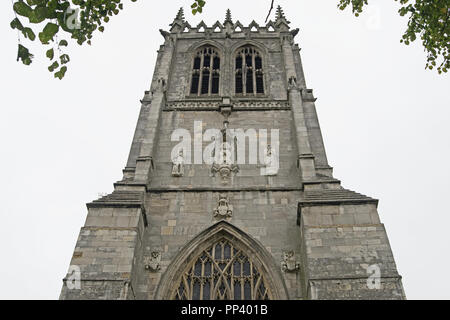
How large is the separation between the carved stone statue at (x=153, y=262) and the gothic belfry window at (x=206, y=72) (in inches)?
335

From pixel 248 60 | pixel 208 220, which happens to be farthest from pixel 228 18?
pixel 208 220

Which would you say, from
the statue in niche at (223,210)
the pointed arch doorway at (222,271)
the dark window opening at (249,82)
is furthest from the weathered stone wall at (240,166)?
the dark window opening at (249,82)

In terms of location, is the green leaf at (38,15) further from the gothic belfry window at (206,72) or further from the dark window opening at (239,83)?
the dark window opening at (239,83)

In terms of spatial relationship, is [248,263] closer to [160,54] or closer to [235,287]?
[235,287]

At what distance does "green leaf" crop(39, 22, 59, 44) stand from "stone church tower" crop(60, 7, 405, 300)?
250 inches

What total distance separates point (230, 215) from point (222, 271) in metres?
1.74

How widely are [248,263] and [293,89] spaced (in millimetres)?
7868

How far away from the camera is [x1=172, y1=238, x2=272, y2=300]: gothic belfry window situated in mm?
11750

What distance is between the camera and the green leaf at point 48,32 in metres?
6.04

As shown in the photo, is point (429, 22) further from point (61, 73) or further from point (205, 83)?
point (205, 83)

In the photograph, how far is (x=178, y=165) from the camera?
1488cm

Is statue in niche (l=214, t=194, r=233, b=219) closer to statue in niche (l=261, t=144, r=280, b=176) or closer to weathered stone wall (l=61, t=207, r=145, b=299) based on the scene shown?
statue in niche (l=261, t=144, r=280, b=176)

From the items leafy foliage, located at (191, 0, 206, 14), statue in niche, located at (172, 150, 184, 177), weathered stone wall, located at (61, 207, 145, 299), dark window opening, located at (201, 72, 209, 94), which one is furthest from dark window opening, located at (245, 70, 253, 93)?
leafy foliage, located at (191, 0, 206, 14)
